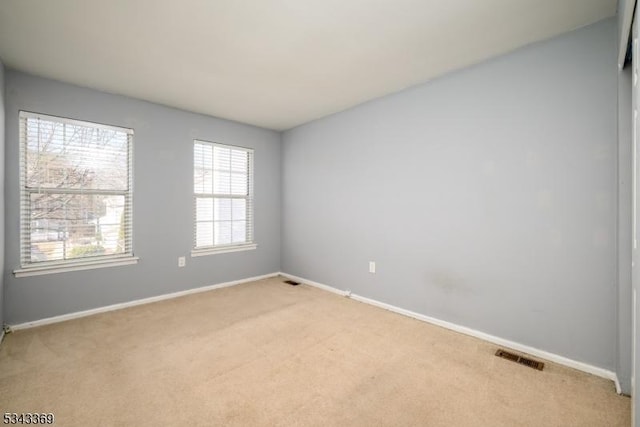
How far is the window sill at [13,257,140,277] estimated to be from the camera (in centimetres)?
271

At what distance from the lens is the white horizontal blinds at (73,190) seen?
275 cm

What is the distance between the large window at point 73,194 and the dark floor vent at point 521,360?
3825 mm

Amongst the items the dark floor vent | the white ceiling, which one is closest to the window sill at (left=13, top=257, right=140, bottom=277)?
the white ceiling

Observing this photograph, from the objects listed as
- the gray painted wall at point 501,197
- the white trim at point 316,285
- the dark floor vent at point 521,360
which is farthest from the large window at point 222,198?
the dark floor vent at point 521,360

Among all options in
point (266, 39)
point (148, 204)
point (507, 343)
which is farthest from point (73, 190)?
point (507, 343)

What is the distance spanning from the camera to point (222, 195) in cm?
415

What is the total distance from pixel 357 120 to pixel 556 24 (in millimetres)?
1981

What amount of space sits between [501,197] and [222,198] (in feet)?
11.3

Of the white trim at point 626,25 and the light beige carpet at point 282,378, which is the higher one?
the white trim at point 626,25

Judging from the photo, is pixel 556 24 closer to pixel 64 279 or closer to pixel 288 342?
pixel 288 342

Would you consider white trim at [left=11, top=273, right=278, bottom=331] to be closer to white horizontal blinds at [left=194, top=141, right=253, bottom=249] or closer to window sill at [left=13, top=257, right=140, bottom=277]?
window sill at [left=13, top=257, right=140, bottom=277]

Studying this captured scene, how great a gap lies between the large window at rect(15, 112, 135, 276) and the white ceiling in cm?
55

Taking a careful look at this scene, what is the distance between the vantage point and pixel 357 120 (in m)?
3.57

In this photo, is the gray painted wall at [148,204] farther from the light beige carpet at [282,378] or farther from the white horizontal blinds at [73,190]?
the light beige carpet at [282,378]
